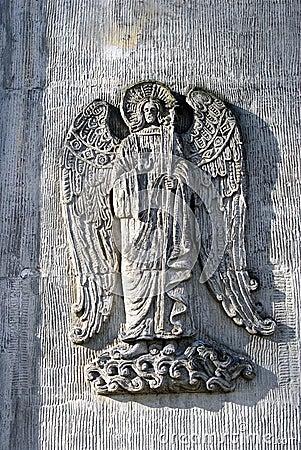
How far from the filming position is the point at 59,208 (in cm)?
637

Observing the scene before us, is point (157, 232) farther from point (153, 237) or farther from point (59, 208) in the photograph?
point (59, 208)

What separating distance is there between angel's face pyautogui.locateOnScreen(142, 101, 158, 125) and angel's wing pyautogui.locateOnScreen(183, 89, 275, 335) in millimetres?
218

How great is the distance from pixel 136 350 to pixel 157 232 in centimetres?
68

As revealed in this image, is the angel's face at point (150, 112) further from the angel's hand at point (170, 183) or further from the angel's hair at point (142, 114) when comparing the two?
the angel's hand at point (170, 183)

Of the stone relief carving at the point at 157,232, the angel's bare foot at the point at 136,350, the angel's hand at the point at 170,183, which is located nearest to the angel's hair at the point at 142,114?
the stone relief carving at the point at 157,232

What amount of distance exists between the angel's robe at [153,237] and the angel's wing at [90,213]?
86 mm

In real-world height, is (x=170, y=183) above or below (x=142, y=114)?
below

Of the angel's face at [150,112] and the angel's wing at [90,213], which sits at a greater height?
the angel's face at [150,112]

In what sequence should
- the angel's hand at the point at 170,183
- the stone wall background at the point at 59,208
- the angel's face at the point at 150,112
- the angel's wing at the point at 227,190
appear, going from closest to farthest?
the stone wall background at the point at 59,208
the angel's wing at the point at 227,190
the angel's hand at the point at 170,183
the angel's face at the point at 150,112

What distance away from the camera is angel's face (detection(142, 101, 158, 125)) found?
6.35 m

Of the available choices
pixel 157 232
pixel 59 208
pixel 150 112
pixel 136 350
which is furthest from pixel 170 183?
pixel 136 350

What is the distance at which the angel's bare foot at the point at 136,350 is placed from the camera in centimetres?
596

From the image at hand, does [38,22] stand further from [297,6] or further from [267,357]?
[267,357]

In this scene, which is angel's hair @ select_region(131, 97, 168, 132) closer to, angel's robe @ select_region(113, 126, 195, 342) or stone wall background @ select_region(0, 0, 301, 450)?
angel's robe @ select_region(113, 126, 195, 342)
